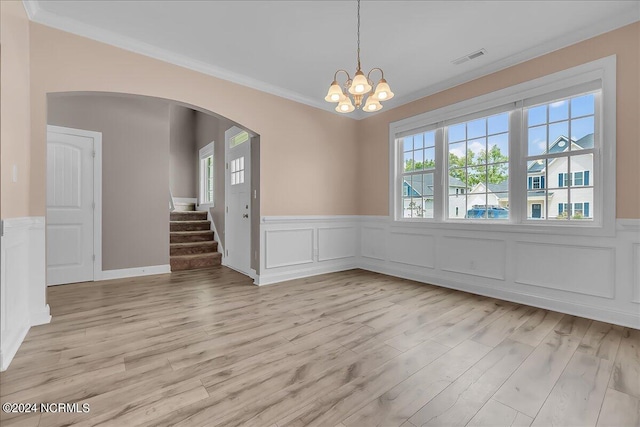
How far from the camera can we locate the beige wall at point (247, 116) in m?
2.62

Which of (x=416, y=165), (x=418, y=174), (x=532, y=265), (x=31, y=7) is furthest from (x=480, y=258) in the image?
(x=31, y=7)

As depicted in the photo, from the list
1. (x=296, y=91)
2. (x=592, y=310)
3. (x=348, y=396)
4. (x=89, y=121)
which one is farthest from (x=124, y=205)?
(x=592, y=310)

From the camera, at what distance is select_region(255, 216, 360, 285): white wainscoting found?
164 inches

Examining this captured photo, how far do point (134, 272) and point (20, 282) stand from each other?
7.92 ft

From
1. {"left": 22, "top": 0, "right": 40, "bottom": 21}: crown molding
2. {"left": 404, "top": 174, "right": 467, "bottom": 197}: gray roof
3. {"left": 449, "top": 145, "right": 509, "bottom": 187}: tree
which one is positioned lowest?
{"left": 404, "top": 174, "right": 467, "bottom": 197}: gray roof

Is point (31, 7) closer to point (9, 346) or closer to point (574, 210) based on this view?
point (9, 346)

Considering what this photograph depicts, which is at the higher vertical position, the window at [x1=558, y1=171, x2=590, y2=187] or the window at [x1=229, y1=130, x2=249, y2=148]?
the window at [x1=229, y1=130, x2=249, y2=148]

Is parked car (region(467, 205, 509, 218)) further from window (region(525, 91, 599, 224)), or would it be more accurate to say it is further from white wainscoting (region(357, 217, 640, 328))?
window (region(525, 91, 599, 224))

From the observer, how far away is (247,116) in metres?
3.97

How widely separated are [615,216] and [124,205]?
6243mm

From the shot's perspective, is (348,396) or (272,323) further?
(272,323)

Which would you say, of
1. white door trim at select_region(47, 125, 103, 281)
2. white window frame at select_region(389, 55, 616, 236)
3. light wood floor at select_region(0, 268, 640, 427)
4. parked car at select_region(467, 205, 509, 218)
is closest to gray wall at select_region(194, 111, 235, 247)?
white door trim at select_region(47, 125, 103, 281)

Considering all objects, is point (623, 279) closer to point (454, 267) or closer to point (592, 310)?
point (592, 310)

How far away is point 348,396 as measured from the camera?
1610 millimetres
